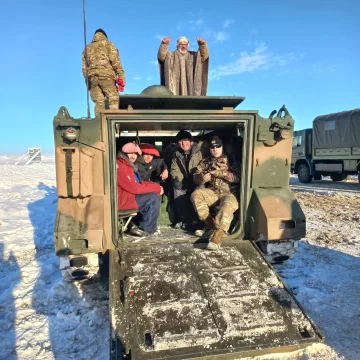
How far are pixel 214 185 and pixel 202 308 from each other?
1910 mm

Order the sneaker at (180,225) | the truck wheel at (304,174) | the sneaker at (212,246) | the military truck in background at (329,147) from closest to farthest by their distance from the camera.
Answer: the sneaker at (212,246)
the sneaker at (180,225)
the military truck in background at (329,147)
the truck wheel at (304,174)

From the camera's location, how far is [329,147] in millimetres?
13969

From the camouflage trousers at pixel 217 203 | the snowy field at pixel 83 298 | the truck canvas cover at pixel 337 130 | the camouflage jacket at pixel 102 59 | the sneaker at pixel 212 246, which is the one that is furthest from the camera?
the truck canvas cover at pixel 337 130

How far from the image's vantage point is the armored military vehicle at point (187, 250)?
7.80 ft

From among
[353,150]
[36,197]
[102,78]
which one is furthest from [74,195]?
[353,150]

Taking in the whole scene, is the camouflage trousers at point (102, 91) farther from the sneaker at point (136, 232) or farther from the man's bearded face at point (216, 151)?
the sneaker at point (136, 232)

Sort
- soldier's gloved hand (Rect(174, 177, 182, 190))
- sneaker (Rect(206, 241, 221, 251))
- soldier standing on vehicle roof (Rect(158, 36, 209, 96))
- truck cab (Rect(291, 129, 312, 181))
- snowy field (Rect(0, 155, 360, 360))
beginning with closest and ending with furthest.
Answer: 1. snowy field (Rect(0, 155, 360, 360))
2. sneaker (Rect(206, 241, 221, 251))
3. soldier's gloved hand (Rect(174, 177, 182, 190))
4. soldier standing on vehicle roof (Rect(158, 36, 209, 96))
5. truck cab (Rect(291, 129, 312, 181))

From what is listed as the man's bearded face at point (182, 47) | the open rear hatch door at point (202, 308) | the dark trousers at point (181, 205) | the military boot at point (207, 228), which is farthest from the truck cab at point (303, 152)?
the open rear hatch door at point (202, 308)

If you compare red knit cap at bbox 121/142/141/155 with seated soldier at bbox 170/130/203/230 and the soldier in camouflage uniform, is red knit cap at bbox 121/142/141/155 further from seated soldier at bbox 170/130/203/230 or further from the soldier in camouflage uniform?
the soldier in camouflage uniform

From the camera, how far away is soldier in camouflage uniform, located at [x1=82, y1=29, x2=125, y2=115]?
5.36m

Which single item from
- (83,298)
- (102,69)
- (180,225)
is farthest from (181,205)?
(102,69)

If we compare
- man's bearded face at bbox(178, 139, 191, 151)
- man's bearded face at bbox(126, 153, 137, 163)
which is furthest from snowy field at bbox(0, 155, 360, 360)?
man's bearded face at bbox(178, 139, 191, 151)

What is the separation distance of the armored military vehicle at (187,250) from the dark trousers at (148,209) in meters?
0.20

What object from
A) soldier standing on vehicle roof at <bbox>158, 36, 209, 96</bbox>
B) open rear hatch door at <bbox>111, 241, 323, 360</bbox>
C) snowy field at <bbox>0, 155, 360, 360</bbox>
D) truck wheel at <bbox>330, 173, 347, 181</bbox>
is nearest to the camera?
open rear hatch door at <bbox>111, 241, 323, 360</bbox>
